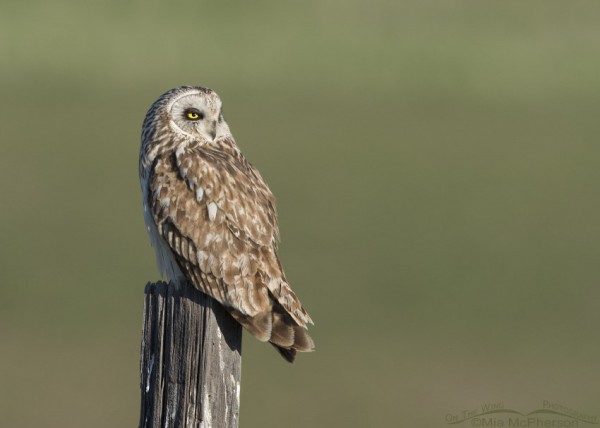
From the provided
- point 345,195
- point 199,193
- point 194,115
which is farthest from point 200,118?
point 345,195

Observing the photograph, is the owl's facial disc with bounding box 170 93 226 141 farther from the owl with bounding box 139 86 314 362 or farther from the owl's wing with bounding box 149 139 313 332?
the owl's wing with bounding box 149 139 313 332

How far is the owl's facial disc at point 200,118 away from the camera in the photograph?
6.71 m

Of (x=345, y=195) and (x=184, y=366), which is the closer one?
(x=184, y=366)

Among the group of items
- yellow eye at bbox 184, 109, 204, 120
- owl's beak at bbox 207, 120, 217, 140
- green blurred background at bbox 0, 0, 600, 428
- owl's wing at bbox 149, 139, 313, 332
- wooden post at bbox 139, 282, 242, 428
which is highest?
green blurred background at bbox 0, 0, 600, 428

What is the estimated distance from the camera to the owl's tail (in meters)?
5.21

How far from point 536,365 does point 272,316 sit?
9.06 m

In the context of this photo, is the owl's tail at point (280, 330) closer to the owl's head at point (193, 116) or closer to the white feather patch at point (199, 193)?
the white feather patch at point (199, 193)

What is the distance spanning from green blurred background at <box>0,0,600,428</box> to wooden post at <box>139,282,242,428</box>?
6910 mm

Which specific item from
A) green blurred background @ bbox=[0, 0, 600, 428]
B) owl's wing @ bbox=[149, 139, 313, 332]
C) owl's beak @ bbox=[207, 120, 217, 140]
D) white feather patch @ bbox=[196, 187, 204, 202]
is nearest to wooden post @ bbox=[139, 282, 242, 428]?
owl's wing @ bbox=[149, 139, 313, 332]

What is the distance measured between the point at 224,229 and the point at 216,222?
0.20 feet

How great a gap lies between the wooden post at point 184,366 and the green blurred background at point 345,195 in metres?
6.91

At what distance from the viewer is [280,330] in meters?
5.30

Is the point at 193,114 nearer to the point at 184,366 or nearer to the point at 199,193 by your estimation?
the point at 199,193

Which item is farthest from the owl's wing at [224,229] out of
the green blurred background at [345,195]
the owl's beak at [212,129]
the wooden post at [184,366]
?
the green blurred background at [345,195]
